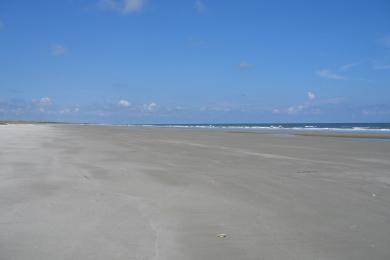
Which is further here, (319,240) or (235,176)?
(235,176)

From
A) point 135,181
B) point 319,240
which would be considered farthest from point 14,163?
point 319,240

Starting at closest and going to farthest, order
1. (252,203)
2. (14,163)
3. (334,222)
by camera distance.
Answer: (334,222)
(252,203)
(14,163)

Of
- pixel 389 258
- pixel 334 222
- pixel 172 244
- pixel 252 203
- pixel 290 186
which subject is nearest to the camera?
pixel 389 258

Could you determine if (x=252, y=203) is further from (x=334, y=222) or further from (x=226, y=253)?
(x=226, y=253)

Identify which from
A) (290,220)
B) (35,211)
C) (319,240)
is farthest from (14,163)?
(319,240)

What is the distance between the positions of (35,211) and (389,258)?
5.06 m

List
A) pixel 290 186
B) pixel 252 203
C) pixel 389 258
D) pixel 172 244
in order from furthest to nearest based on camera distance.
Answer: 1. pixel 290 186
2. pixel 252 203
3. pixel 172 244
4. pixel 389 258

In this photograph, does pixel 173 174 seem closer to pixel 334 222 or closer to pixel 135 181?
pixel 135 181

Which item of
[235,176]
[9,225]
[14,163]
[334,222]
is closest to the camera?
[9,225]

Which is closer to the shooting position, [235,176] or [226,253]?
[226,253]

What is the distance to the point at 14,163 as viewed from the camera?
465 inches

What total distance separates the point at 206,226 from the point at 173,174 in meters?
5.08

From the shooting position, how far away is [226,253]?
429cm

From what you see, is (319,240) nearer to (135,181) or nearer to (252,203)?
(252,203)
